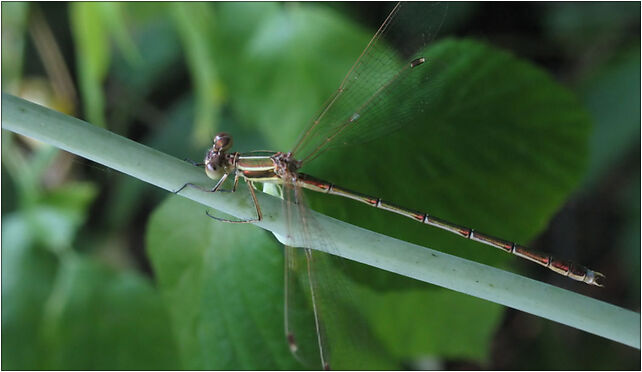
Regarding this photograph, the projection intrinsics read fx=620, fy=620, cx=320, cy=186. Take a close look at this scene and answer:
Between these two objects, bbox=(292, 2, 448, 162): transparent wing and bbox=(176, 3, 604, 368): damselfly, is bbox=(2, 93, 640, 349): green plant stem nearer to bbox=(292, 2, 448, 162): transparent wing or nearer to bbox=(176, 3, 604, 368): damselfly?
bbox=(176, 3, 604, 368): damselfly

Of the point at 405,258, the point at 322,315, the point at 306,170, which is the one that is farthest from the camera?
the point at 306,170

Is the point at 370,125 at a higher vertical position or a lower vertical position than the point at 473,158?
higher

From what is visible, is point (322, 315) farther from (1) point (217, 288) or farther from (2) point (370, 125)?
(2) point (370, 125)

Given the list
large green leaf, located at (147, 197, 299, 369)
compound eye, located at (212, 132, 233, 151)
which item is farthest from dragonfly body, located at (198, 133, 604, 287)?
large green leaf, located at (147, 197, 299, 369)

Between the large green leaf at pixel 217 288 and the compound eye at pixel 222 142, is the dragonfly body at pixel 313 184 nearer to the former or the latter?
the compound eye at pixel 222 142

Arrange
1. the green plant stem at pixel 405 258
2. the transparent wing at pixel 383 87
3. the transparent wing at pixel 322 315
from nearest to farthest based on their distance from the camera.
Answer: the green plant stem at pixel 405 258 < the transparent wing at pixel 322 315 < the transparent wing at pixel 383 87

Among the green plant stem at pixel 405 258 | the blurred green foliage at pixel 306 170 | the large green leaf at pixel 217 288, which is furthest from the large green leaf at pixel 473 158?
the green plant stem at pixel 405 258

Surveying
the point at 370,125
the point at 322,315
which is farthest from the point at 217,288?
the point at 370,125
